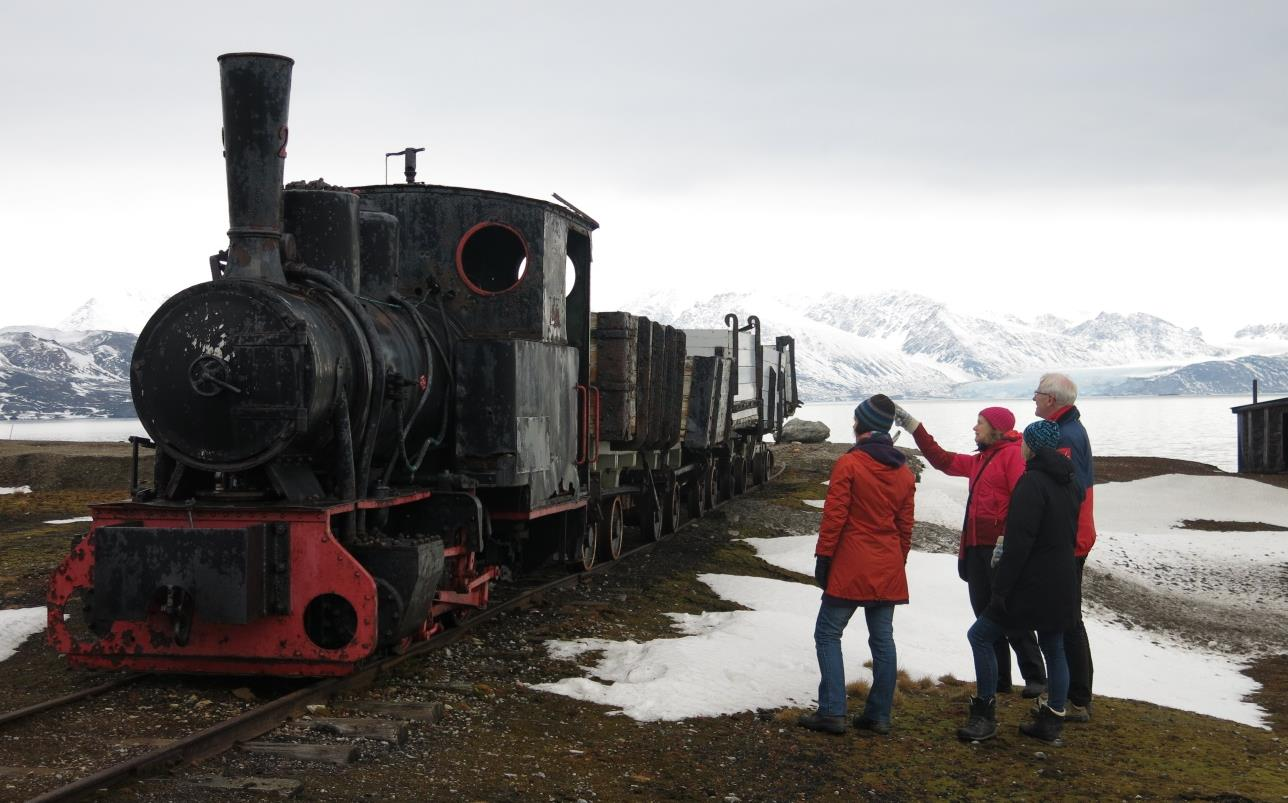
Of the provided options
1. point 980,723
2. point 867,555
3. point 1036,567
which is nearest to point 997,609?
point 1036,567

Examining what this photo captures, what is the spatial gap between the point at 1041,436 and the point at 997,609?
0.96 meters


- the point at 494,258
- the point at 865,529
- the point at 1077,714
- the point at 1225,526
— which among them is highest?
the point at 494,258

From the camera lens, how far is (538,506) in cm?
941

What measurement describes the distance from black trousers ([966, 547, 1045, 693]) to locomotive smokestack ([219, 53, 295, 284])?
175 inches

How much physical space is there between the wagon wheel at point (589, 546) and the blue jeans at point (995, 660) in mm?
5492

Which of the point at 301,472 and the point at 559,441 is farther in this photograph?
the point at 559,441

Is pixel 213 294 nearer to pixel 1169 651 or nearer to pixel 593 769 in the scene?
pixel 593 769

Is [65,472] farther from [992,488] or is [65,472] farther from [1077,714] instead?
[1077,714]

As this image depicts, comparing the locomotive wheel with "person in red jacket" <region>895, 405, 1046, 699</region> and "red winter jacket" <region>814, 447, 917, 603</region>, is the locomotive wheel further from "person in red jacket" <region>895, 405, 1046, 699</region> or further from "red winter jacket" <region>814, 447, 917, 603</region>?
"red winter jacket" <region>814, 447, 917, 603</region>

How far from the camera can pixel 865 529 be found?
21.4ft

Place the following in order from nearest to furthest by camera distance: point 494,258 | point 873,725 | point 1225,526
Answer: point 873,725 < point 494,258 < point 1225,526

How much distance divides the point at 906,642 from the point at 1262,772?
3.48 m

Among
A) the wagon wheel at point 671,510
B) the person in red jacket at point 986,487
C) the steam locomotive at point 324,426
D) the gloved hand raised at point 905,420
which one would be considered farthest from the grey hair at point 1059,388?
the wagon wheel at point 671,510

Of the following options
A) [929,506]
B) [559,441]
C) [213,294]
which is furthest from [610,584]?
[929,506]
